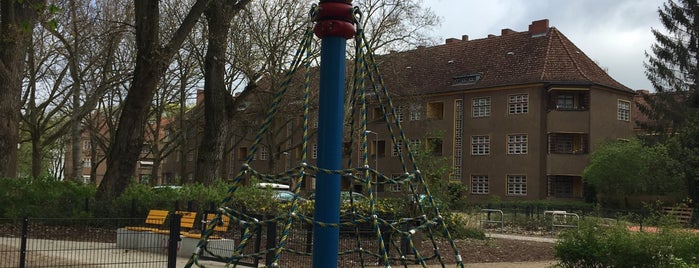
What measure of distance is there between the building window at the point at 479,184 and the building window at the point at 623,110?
9.76m

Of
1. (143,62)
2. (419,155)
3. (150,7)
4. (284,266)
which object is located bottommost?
(284,266)

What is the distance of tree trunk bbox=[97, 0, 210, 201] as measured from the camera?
→ 19828mm

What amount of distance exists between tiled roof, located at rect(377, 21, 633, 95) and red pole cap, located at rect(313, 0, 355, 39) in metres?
38.6

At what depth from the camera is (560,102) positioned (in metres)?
48.6

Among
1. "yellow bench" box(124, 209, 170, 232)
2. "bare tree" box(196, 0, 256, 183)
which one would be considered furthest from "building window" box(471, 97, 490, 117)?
"yellow bench" box(124, 209, 170, 232)

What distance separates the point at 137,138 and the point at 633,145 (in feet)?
102

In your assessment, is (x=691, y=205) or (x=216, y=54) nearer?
(x=216, y=54)

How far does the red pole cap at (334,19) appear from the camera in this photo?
4.29 meters

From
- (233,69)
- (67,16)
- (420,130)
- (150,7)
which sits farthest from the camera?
(420,130)

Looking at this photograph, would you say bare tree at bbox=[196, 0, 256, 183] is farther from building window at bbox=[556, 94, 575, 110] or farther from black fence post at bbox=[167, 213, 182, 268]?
building window at bbox=[556, 94, 575, 110]

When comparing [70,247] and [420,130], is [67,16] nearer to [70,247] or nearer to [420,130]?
[70,247]

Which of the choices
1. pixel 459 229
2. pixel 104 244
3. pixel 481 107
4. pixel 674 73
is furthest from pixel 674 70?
pixel 104 244

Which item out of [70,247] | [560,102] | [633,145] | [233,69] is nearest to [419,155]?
[70,247]

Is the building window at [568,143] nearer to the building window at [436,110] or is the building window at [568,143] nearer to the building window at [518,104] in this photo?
the building window at [518,104]
